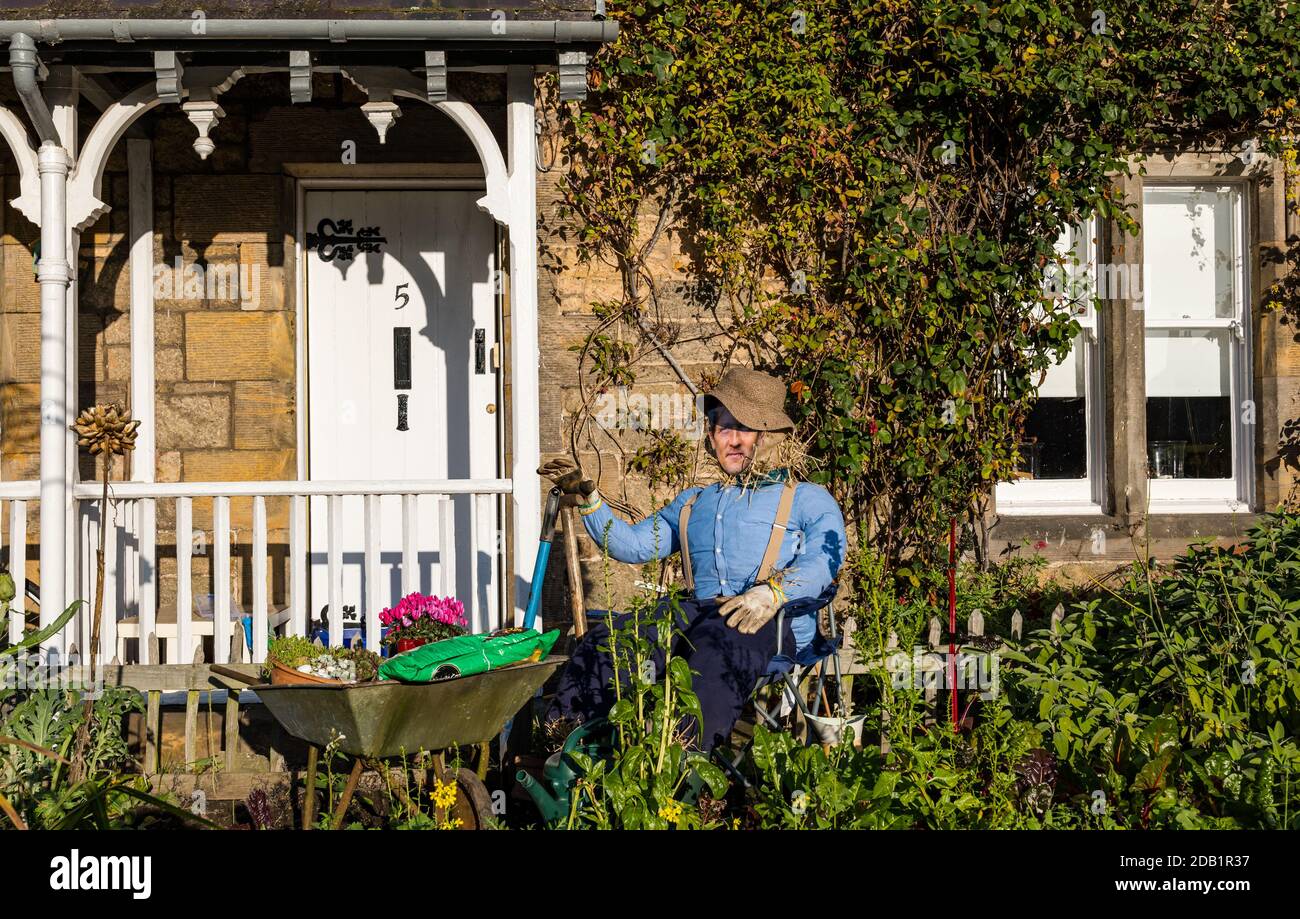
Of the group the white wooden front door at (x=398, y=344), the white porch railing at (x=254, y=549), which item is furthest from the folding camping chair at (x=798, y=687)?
the white wooden front door at (x=398, y=344)

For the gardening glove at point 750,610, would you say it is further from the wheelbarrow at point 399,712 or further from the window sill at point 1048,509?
the window sill at point 1048,509

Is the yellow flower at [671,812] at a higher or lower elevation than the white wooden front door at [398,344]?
lower

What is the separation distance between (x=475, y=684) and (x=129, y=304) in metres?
3.61

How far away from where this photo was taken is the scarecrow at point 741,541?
13.2ft

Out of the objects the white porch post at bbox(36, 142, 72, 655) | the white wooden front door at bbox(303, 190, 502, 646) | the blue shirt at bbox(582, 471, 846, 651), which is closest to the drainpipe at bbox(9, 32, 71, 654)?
the white porch post at bbox(36, 142, 72, 655)

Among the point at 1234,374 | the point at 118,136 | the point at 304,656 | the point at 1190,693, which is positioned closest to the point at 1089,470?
the point at 1234,374

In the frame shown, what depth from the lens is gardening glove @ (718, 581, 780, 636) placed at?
4.03 m

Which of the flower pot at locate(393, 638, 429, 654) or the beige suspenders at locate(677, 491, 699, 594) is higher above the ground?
the beige suspenders at locate(677, 491, 699, 594)

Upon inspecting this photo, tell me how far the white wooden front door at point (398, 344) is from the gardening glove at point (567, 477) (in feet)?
6.80

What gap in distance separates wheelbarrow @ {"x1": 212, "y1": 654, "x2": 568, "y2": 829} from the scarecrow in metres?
0.31

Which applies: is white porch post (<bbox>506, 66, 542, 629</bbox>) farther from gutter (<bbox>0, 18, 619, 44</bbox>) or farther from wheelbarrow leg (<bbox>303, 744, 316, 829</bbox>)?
wheelbarrow leg (<bbox>303, 744, 316, 829</bbox>)

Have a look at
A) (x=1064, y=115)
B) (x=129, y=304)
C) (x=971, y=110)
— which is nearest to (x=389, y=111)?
(x=129, y=304)

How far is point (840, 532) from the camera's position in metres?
4.36

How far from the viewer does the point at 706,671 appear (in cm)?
391
